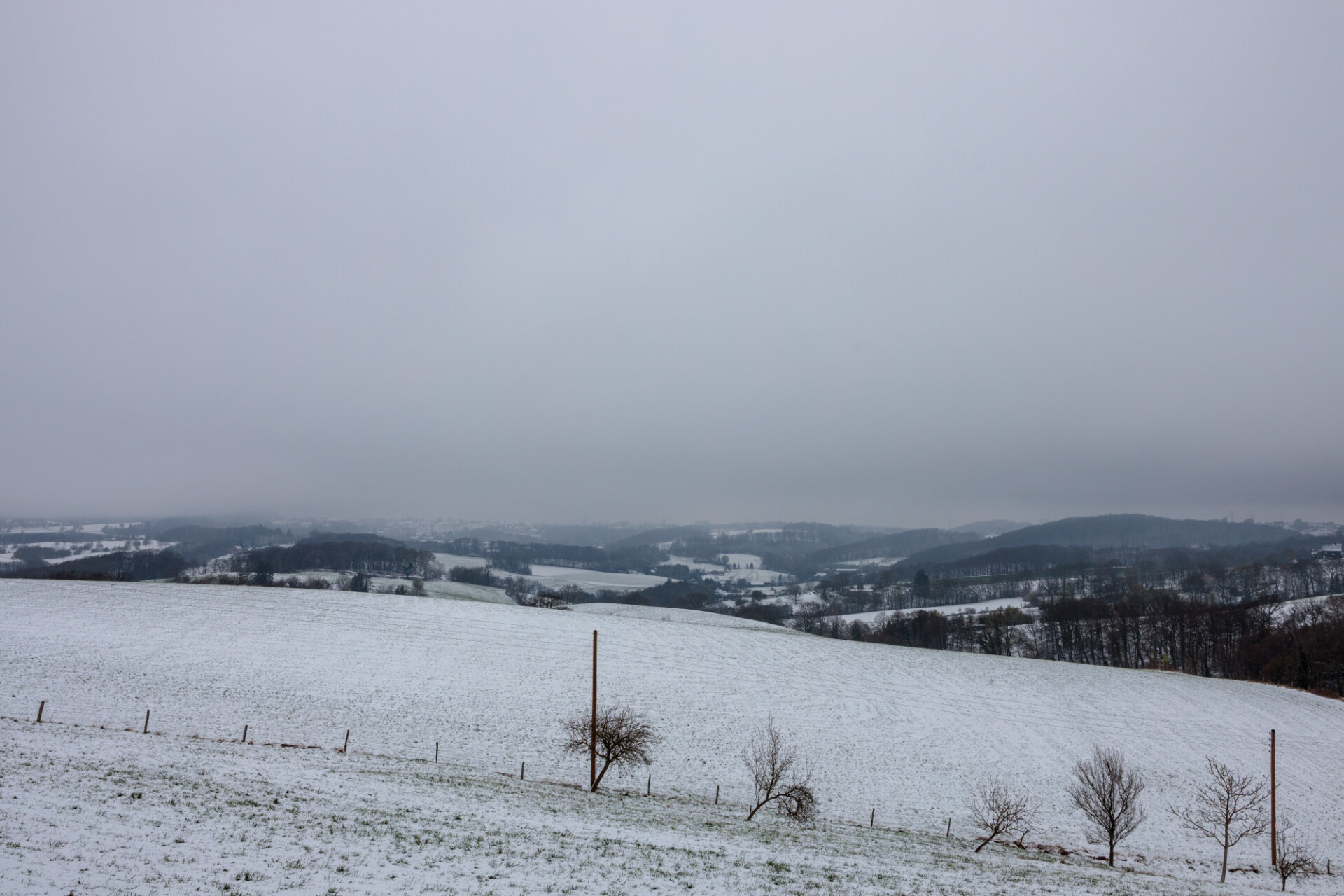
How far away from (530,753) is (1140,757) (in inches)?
1570

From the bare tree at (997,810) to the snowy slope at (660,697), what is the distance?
3.40 ft

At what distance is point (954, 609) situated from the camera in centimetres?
15788

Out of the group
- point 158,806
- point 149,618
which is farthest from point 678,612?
point 158,806

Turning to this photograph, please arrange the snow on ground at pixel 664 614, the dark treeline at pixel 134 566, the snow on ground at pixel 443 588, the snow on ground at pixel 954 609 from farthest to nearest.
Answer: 1. the dark treeline at pixel 134 566
2. the snow on ground at pixel 954 609
3. the snow on ground at pixel 443 588
4. the snow on ground at pixel 664 614

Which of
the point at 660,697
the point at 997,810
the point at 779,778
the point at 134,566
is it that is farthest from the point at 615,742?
the point at 134,566

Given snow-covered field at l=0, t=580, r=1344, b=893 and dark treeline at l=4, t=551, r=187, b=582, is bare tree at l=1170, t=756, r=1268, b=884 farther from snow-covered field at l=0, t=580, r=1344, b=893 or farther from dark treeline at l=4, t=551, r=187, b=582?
dark treeline at l=4, t=551, r=187, b=582

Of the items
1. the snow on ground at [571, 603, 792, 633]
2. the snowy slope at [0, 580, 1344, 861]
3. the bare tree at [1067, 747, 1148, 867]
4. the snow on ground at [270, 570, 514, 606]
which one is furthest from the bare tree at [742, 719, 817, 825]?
the snow on ground at [270, 570, 514, 606]

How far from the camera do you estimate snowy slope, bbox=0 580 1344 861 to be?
32.2 m

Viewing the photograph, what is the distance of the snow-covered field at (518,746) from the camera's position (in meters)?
13.7

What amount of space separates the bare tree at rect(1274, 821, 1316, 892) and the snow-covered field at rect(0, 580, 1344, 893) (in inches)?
36.6

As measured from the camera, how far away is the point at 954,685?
49.8 metres

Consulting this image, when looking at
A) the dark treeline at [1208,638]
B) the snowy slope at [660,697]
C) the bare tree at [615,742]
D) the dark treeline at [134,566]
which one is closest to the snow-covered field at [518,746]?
the snowy slope at [660,697]

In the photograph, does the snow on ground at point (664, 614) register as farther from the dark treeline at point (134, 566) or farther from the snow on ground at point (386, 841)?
the dark treeline at point (134, 566)

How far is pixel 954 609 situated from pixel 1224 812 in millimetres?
139367
